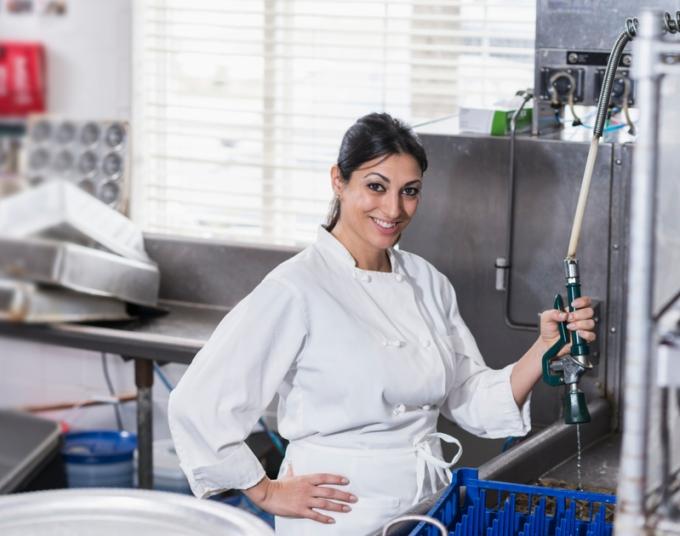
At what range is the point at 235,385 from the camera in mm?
1802

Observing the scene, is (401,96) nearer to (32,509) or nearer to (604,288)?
(604,288)

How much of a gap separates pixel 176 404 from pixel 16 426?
160cm

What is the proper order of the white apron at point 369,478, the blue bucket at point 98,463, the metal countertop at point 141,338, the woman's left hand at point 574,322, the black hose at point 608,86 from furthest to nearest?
the blue bucket at point 98,463 → the metal countertop at point 141,338 → the white apron at point 369,478 → the woman's left hand at point 574,322 → the black hose at point 608,86

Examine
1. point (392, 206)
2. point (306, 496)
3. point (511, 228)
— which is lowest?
point (306, 496)

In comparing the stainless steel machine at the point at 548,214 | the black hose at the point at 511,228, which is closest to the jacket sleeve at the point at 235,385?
the stainless steel machine at the point at 548,214

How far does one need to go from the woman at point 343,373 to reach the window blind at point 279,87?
1.55 m

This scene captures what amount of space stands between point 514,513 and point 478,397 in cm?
50

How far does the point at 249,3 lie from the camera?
145 inches

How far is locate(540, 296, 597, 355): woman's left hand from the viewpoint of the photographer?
176 cm

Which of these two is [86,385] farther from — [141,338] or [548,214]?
[548,214]

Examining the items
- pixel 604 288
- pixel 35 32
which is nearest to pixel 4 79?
pixel 35 32

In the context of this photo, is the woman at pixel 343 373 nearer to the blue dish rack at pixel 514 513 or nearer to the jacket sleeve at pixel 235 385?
the jacket sleeve at pixel 235 385

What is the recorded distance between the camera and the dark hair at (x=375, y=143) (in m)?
1.90

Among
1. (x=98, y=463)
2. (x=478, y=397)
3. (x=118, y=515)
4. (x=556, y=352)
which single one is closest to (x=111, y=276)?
(x=98, y=463)
